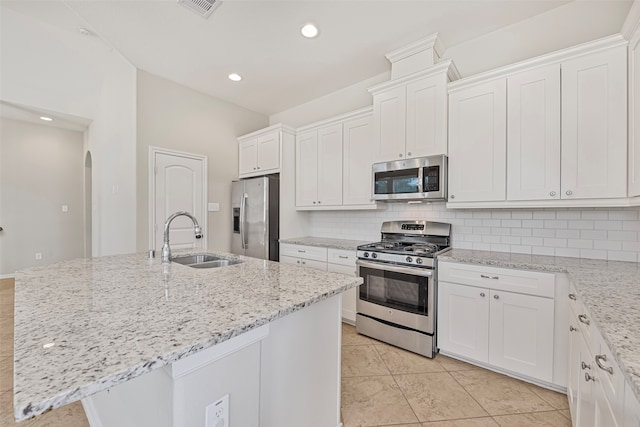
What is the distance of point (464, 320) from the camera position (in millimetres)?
2227

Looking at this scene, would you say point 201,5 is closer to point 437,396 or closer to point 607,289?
point 607,289

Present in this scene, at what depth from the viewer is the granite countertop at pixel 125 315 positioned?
22.9 inches

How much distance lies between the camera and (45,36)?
10.0 ft

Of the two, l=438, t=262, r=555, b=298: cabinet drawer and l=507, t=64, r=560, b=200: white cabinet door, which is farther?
→ l=507, t=64, r=560, b=200: white cabinet door

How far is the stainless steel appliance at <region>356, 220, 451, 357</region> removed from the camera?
2352mm

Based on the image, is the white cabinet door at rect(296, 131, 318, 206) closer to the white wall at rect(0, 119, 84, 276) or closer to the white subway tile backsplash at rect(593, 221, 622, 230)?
the white subway tile backsplash at rect(593, 221, 622, 230)

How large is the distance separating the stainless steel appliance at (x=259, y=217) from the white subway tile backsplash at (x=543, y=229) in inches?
59.5

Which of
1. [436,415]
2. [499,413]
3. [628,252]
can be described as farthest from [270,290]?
[628,252]

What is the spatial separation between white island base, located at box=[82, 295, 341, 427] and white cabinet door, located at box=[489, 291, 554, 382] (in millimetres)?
1397

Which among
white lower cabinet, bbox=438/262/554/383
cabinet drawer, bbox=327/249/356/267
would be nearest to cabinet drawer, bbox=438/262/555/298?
white lower cabinet, bbox=438/262/554/383

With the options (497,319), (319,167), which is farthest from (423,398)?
(319,167)

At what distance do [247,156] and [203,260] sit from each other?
2.28 meters

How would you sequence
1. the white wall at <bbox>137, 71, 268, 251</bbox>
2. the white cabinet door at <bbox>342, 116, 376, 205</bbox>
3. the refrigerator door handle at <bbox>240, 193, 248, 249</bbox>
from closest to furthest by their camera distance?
1. the white cabinet door at <bbox>342, 116, 376, 205</bbox>
2. the white wall at <bbox>137, 71, 268, 251</bbox>
3. the refrigerator door handle at <bbox>240, 193, 248, 249</bbox>

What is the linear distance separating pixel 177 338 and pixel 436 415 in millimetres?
1769
